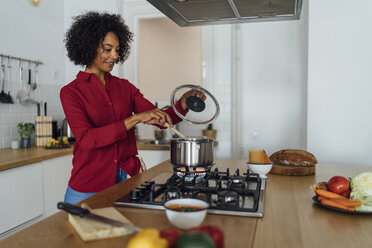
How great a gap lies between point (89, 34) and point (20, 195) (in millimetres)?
1129

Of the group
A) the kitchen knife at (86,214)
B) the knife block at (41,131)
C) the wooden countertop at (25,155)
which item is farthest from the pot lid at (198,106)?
the knife block at (41,131)

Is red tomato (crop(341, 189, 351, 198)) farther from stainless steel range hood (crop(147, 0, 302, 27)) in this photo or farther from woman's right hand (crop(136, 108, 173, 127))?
stainless steel range hood (crop(147, 0, 302, 27))

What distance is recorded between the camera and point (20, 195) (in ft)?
7.11

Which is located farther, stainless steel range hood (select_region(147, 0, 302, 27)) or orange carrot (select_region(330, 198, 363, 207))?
stainless steel range hood (select_region(147, 0, 302, 27))

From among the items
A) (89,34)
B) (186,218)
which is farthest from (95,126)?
(186,218)

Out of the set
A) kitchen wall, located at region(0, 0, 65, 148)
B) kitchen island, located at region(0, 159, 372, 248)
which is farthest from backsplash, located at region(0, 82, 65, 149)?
kitchen island, located at region(0, 159, 372, 248)

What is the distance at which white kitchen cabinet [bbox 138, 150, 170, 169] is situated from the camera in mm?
2992

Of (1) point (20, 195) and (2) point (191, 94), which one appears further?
(1) point (20, 195)

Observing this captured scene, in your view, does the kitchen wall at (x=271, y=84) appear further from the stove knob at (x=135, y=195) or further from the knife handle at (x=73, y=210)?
the knife handle at (x=73, y=210)

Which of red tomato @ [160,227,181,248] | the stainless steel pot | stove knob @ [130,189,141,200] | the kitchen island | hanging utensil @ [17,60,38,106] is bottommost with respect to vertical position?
the kitchen island

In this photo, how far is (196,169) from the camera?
4.75ft

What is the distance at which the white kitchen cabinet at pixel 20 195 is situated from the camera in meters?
2.04

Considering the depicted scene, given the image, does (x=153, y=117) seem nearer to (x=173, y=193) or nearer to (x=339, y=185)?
(x=173, y=193)

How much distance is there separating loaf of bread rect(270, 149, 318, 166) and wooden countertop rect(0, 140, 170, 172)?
1355 mm
